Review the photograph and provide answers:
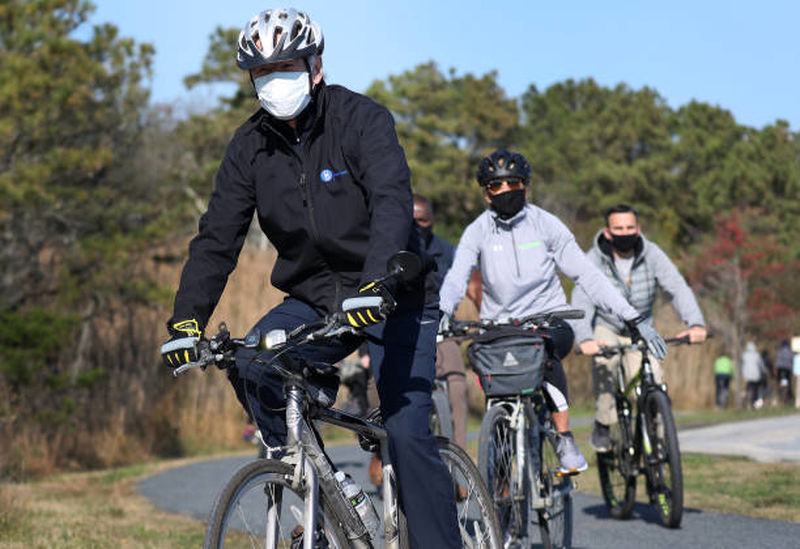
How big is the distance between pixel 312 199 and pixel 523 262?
2678 millimetres

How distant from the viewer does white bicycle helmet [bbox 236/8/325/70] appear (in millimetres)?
3793

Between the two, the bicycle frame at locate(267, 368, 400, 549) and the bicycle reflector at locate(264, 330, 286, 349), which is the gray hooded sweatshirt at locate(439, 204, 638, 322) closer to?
the bicycle frame at locate(267, 368, 400, 549)

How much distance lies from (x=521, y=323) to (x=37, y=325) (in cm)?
1111

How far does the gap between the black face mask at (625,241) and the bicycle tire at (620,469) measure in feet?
3.29

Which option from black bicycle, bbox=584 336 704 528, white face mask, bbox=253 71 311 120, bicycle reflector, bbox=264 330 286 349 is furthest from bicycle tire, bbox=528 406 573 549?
bicycle reflector, bbox=264 330 286 349

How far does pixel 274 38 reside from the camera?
3807mm

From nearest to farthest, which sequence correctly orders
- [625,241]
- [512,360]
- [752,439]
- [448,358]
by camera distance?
1. [512,360]
2. [625,241]
3. [448,358]
4. [752,439]

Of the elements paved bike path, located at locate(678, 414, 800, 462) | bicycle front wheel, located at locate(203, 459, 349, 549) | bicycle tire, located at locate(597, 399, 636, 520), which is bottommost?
paved bike path, located at locate(678, 414, 800, 462)

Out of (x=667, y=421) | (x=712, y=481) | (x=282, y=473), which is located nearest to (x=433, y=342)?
(x=282, y=473)

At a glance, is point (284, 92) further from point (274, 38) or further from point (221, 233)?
point (221, 233)

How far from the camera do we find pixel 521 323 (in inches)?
243

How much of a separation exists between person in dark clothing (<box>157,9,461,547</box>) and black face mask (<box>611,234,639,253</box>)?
426cm

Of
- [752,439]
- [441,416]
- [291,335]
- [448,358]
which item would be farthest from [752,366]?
[291,335]

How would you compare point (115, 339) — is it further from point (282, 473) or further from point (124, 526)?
point (282, 473)
